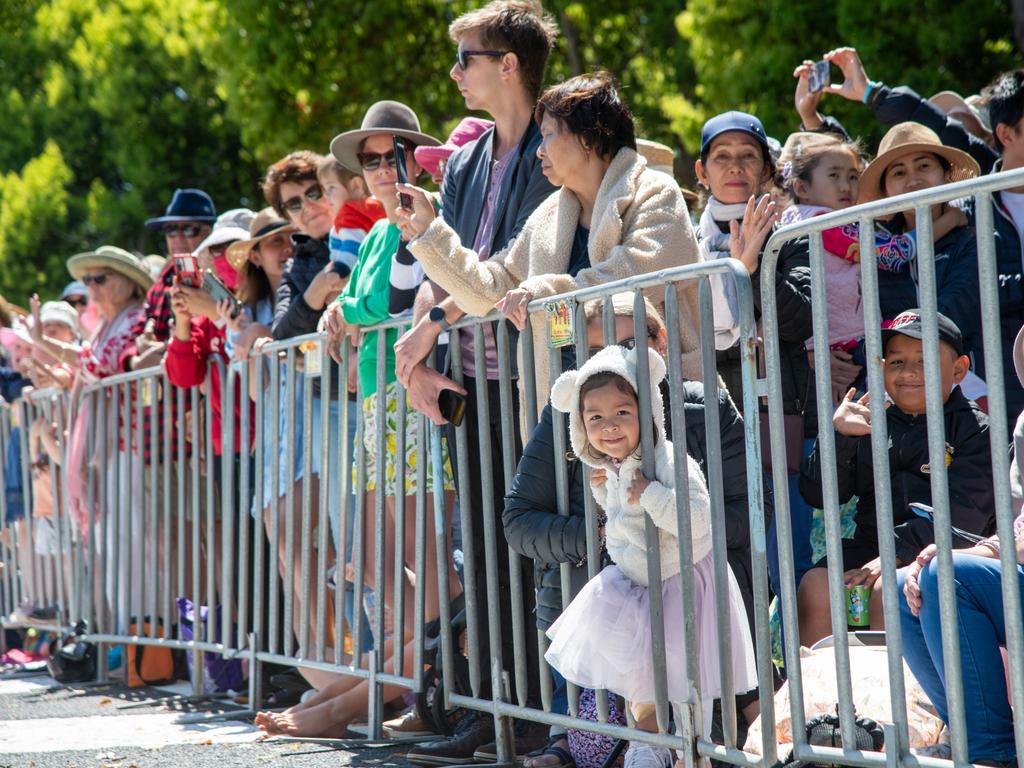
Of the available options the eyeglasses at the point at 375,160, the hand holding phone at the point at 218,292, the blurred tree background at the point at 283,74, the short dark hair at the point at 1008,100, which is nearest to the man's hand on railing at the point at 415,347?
the blurred tree background at the point at 283,74

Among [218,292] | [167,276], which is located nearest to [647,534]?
[218,292]

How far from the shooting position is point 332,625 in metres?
6.96

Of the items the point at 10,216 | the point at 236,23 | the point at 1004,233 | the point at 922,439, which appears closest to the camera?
the point at 922,439

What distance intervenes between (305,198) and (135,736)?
284 cm

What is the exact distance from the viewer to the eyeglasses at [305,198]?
25.2 ft

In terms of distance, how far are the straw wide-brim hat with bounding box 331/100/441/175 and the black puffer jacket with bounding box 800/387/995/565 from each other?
2852 millimetres

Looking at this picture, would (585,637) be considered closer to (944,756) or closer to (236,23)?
(944,756)

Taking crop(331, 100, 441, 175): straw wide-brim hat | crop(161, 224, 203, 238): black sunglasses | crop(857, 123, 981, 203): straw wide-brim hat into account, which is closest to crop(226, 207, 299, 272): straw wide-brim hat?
crop(331, 100, 441, 175): straw wide-brim hat

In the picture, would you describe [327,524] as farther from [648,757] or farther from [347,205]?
[648,757]

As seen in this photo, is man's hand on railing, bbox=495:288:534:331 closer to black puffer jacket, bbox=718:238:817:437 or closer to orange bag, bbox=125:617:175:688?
black puffer jacket, bbox=718:238:817:437

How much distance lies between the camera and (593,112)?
523 centimetres

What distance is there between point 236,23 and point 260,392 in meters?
13.3

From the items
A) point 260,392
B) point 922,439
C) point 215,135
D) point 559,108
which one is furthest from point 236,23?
point 922,439

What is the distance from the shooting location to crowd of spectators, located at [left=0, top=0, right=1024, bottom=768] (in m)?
4.39
